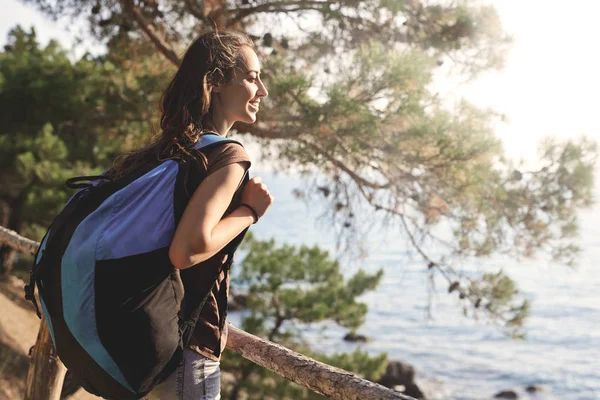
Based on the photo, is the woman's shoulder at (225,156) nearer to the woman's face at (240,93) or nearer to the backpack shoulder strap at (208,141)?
the backpack shoulder strap at (208,141)

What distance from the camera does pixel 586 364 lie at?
1659cm

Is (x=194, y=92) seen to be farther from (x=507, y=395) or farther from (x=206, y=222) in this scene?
(x=507, y=395)

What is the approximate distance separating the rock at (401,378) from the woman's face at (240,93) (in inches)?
548

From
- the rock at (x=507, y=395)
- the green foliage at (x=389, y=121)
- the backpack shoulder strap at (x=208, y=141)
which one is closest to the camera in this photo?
the backpack shoulder strap at (x=208, y=141)

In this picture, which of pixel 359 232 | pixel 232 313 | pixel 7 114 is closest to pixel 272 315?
pixel 359 232

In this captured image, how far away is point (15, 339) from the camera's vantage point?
20.1ft

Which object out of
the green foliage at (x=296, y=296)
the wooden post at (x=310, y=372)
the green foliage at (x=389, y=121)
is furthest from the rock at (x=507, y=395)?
the wooden post at (x=310, y=372)

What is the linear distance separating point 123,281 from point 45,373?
1.79m

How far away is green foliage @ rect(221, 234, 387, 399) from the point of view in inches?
300

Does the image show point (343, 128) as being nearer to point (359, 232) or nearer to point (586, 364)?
point (359, 232)

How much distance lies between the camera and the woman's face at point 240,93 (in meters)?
1.31

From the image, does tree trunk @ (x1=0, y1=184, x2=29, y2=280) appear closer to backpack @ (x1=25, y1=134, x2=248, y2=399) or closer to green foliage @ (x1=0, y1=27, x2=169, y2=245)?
green foliage @ (x1=0, y1=27, x2=169, y2=245)

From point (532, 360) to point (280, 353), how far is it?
56.8 ft

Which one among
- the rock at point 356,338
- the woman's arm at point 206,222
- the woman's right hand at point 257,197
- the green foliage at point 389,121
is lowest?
the woman's arm at point 206,222
